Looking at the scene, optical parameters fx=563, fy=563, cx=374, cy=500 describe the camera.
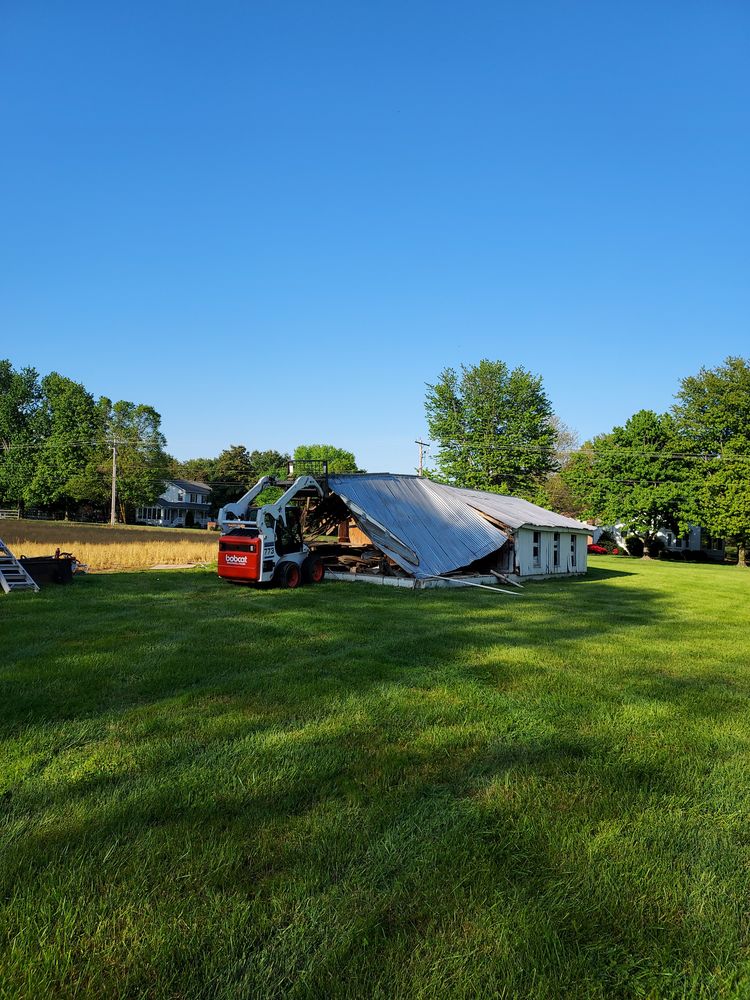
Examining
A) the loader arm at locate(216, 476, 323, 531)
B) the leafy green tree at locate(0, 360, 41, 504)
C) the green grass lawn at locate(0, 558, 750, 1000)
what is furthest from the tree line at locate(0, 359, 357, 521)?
the green grass lawn at locate(0, 558, 750, 1000)

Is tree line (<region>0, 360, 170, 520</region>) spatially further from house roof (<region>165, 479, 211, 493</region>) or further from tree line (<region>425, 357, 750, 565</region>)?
tree line (<region>425, 357, 750, 565</region>)

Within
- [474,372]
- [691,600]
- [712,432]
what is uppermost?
[474,372]

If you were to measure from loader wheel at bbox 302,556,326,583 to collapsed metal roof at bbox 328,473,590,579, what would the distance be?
204 centimetres

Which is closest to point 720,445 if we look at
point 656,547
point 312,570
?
point 656,547

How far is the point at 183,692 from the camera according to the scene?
229 inches

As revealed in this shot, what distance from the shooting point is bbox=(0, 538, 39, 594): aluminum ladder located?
1270 cm

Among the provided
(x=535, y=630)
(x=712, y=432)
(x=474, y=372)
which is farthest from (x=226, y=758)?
(x=474, y=372)

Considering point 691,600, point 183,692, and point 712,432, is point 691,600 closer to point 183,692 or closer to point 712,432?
point 183,692

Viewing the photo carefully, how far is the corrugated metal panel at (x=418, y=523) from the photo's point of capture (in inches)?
699

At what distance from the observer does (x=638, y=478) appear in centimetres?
4625

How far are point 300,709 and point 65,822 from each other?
2359mm

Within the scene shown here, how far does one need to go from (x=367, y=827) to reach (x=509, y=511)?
2189 centimetres

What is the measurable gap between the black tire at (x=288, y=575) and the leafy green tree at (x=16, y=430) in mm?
62723

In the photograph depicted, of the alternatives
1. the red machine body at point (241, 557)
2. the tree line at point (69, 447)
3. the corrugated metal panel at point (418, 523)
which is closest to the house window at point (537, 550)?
the corrugated metal panel at point (418, 523)
